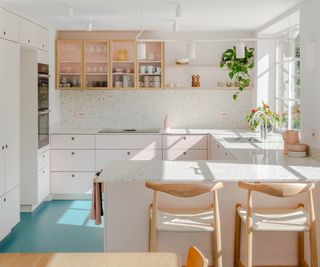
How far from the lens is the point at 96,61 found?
25.2ft

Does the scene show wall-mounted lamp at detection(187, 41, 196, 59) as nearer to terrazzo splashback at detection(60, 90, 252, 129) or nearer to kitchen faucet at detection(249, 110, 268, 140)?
kitchen faucet at detection(249, 110, 268, 140)

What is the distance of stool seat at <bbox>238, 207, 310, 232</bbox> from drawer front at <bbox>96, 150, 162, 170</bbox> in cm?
354

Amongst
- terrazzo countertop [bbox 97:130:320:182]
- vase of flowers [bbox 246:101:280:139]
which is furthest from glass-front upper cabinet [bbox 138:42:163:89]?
terrazzo countertop [bbox 97:130:320:182]

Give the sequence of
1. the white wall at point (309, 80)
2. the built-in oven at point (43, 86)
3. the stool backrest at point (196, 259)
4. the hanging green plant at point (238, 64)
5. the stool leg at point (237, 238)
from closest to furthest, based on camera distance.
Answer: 1. the stool backrest at point (196, 259)
2. the stool leg at point (237, 238)
3. the white wall at point (309, 80)
4. the built-in oven at point (43, 86)
5. the hanging green plant at point (238, 64)

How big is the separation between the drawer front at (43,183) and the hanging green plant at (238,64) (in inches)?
114

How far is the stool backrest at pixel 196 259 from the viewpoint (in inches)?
74.5

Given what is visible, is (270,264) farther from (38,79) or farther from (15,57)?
(38,79)

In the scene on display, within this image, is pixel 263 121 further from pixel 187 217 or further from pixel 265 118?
pixel 187 217

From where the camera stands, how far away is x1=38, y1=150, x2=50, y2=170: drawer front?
6.70 metres

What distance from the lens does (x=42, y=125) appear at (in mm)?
6777

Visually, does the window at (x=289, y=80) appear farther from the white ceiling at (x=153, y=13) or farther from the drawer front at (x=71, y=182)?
the drawer front at (x=71, y=182)

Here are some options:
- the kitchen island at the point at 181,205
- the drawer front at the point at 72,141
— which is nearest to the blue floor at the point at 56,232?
the drawer front at the point at 72,141

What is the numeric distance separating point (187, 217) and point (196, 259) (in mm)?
1656

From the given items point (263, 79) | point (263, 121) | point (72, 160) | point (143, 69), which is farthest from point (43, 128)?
point (263, 79)
